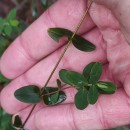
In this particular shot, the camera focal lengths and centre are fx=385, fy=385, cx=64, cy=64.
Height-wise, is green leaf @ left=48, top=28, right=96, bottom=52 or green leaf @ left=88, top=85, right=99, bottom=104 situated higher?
green leaf @ left=48, top=28, right=96, bottom=52

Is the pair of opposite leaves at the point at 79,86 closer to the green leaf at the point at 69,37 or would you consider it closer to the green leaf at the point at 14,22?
the green leaf at the point at 69,37

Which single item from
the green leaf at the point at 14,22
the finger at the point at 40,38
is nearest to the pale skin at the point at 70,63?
the finger at the point at 40,38

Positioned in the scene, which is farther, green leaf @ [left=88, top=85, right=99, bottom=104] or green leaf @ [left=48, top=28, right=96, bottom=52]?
green leaf @ [left=48, top=28, right=96, bottom=52]

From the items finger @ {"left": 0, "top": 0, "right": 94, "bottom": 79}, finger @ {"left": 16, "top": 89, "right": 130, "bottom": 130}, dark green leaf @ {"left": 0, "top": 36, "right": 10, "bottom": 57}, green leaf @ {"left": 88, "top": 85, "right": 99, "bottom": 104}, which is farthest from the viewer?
dark green leaf @ {"left": 0, "top": 36, "right": 10, "bottom": 57}

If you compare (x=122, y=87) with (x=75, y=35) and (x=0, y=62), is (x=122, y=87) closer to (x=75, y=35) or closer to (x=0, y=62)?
(x=75, y=35)

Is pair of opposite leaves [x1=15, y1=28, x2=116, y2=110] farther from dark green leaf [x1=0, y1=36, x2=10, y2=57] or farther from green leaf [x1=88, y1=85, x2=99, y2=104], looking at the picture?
dark green leaf [x1=0, y1=36, x2=10, y2=57]

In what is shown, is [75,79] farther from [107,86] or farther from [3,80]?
[3,80]

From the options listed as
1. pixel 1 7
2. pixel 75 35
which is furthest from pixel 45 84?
pixel 1 7

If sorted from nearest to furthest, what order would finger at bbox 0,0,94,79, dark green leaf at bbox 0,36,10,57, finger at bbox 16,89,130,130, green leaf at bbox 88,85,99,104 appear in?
green leaf at bbox 88,85,99,104, finger at bbox 16,89,130,130, finger at bbox 0,0,94,79, dark green leaf at bbox 0,36,10,57

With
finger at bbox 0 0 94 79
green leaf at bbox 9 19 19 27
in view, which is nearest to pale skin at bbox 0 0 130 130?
finger at bbox 0 0 94 79
